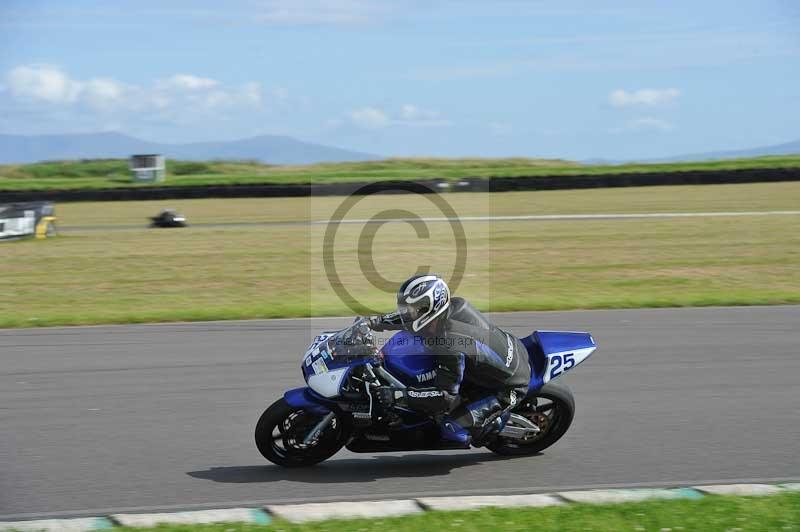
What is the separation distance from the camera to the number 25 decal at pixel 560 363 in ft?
22.8

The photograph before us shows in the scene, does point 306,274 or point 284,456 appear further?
point 306,274

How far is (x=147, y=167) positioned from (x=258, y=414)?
49575mm

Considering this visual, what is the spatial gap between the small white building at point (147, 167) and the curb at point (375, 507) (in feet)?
167

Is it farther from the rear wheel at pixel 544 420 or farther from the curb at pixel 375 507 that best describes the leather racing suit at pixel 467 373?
the curb at pixel 375 507

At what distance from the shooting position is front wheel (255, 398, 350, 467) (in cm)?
660

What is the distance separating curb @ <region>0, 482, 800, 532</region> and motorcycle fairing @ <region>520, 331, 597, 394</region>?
42.4 inches

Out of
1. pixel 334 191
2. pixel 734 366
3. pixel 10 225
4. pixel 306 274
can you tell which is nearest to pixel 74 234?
pixel 10 225

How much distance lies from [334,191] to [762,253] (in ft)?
89.0

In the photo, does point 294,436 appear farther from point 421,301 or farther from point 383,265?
point 383,265

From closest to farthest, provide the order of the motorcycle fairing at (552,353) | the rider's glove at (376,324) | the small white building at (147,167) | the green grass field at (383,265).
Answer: the rider's glove at (376,324) → the motorcycle fairing at (552,353) → the green grass field at (383,265) → the small white building at (147,167)

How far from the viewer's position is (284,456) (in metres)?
6.70

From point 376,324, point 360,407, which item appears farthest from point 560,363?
point 360,407

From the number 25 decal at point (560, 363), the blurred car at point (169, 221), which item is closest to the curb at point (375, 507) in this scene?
the number 25 decal at point (560, 363)

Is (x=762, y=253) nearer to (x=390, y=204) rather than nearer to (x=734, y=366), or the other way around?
(x=734, y=366)
